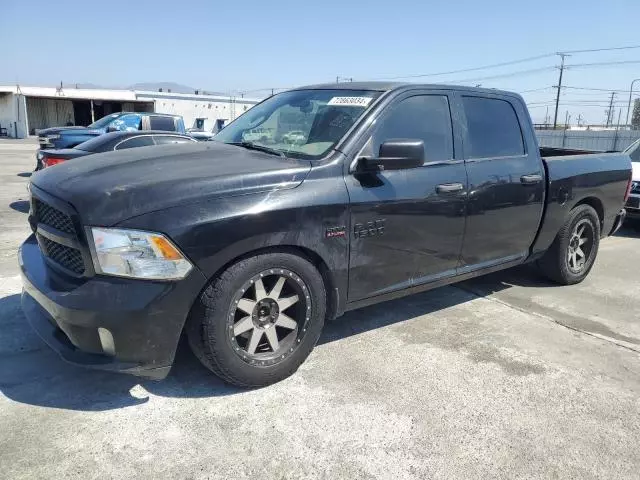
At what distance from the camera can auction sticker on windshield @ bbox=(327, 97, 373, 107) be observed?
12.0 feet

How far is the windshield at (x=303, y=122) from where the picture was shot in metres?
3.55

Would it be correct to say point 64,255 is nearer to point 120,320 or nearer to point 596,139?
point 120,320

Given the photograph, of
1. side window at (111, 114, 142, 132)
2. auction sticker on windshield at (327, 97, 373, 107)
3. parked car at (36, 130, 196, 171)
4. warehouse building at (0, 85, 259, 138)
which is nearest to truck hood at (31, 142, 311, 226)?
auction sticker on windshield at (327, 97, 373, 107)

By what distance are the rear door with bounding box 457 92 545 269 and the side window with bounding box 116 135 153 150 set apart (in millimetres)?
6061

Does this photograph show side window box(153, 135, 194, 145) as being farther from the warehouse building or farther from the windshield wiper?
the warehouse building

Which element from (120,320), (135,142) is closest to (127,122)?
(135,142)

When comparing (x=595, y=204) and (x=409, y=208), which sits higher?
(x=409, y=208)

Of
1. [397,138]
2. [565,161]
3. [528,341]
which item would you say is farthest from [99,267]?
[565,161]

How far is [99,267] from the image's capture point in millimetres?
2680

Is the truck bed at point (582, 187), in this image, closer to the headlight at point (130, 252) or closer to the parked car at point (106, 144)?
the headlight at point (130, 252)

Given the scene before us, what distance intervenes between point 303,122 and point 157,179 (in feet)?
4.38

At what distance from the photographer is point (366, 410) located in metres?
3.00

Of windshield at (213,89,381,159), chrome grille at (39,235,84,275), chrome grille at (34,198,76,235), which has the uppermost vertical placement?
windshield at (213,89,381,159)

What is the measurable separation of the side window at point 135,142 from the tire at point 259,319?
6.38m
